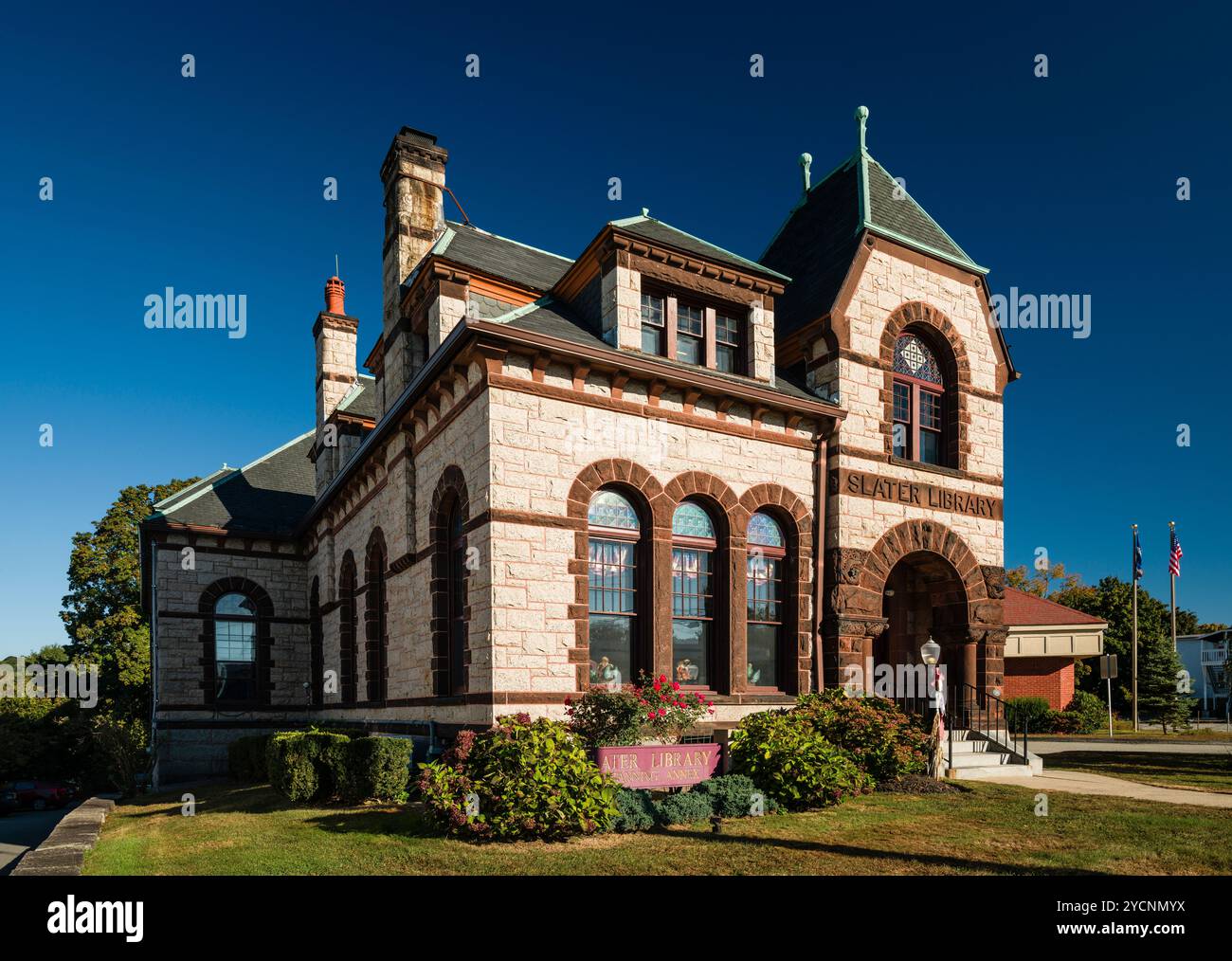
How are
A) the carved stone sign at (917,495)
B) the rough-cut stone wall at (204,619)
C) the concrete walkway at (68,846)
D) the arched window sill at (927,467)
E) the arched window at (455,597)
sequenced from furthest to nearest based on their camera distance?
the rough-cut stone wall at (204,619) → the arched window sill at (927,467) → the carved stone sign at (917,495) → the arched window at (455,597) → the concrete walkway at (68,846)

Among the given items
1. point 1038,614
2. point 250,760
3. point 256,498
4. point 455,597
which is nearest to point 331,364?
point 256,498

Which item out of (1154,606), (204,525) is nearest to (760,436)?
(204,525)

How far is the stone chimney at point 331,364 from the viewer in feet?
79.0

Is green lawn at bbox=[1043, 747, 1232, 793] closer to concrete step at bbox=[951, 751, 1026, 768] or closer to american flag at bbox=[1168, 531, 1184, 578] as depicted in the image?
concrete step at bbox=[951, 751, 1026, 768]

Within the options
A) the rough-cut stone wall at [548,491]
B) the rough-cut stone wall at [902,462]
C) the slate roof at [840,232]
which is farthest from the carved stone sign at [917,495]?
the rough-cut stone wall at [548,491]

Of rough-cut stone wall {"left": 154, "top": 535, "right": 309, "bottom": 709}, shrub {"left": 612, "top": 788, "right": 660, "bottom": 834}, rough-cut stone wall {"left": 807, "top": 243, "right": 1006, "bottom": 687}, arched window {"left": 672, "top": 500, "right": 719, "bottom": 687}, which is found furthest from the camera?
rough-cut stone wall {"left": 154, "top": 535, "right": 309, "bottom": 709}

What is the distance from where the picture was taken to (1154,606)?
168 feet

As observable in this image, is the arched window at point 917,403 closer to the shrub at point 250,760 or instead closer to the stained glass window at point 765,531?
the stained glass window at point 765,531

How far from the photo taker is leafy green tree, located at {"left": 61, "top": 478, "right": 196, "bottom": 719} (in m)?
32.9

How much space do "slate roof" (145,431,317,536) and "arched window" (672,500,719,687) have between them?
50.6 feet

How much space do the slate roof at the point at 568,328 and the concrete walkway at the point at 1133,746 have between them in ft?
47.4

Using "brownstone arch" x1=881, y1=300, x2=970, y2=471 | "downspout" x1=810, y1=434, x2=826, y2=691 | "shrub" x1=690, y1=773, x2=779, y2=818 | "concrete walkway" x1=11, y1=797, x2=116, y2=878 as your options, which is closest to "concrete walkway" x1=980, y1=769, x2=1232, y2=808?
"downspout" x1=810, y1=434, x2=826, y2=691
